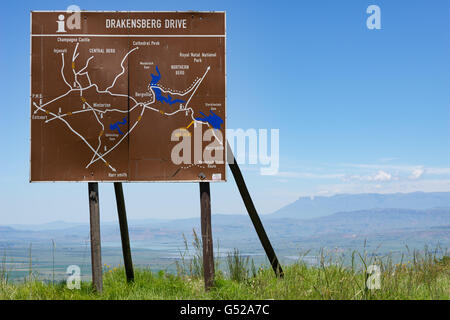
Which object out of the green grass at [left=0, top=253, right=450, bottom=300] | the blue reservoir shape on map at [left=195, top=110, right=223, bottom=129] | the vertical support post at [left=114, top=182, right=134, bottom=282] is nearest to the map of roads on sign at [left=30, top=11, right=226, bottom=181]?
the blue reservoir shape on map at [left=195, top=110, right=223, bottom=129]

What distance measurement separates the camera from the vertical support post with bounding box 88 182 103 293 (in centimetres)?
891

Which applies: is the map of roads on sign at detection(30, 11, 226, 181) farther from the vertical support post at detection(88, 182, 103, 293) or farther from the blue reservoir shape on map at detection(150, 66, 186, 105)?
the vertical support post at detection(88, 182, 103, 293)

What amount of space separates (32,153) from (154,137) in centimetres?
226

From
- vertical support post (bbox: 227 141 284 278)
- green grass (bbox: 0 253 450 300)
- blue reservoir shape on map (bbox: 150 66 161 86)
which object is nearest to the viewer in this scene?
green grass (bbox: 0 253 450 300)

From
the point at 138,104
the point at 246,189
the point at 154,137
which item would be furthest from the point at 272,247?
the point at 138,104

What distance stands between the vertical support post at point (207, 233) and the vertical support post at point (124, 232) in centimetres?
186

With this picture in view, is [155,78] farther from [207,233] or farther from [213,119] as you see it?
[207,233]

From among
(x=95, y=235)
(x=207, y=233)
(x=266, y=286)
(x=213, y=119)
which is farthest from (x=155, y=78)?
(x=266, y=286)

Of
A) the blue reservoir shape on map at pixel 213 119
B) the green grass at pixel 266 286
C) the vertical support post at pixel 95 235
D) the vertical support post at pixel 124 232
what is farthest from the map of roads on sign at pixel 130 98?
the green grass at pixel 266 286

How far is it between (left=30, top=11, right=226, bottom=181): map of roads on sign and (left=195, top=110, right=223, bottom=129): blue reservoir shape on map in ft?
0.06

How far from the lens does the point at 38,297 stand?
8086 mm

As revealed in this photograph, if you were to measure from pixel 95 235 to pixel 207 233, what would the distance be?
2.07 meters

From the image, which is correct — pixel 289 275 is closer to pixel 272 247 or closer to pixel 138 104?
pixel 272 247
